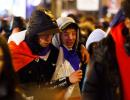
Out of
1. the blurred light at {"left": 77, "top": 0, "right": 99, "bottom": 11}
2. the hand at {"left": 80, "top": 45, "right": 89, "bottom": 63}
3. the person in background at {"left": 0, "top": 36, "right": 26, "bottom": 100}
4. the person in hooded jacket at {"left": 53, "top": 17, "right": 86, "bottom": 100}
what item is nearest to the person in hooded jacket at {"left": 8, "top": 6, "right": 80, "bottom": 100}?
the person in hooded jacket at {"left": 53, "top": 17, "right": 86, "bottom": 100}

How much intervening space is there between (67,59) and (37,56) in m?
0.54

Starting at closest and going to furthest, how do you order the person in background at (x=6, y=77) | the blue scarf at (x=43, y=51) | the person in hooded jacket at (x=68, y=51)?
1. the person in background at (x=6, y=77)
2. the blue scarf at (x=43, y=51)
3. the person in hooded jacket at (x=68, y=51)

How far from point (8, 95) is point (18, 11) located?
9.11 m

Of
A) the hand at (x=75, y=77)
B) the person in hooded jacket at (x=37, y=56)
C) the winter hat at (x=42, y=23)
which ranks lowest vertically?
the hand at (x=75, y=77)

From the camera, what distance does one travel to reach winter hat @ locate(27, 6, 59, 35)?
16.7 ft

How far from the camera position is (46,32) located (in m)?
5.07

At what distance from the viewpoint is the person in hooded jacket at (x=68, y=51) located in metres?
5.50

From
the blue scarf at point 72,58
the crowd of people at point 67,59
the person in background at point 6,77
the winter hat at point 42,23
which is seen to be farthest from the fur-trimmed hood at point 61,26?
the person in background at point 6,77

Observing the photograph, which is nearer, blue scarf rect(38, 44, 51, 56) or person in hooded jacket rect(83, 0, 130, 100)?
person in hooded jacket rect(83, 0, 130, 100)

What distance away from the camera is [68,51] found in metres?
5.68

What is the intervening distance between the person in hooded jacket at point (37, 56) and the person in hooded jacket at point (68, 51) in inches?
6.6

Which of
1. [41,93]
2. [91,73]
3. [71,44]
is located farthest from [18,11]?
[91,73]

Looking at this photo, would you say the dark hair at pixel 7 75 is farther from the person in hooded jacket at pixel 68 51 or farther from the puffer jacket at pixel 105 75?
the person in hooded jacket at pixel 68 51

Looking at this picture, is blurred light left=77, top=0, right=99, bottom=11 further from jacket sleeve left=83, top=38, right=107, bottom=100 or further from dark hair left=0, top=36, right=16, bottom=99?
dark hair left=0, top=36, right=16, bottom=99
